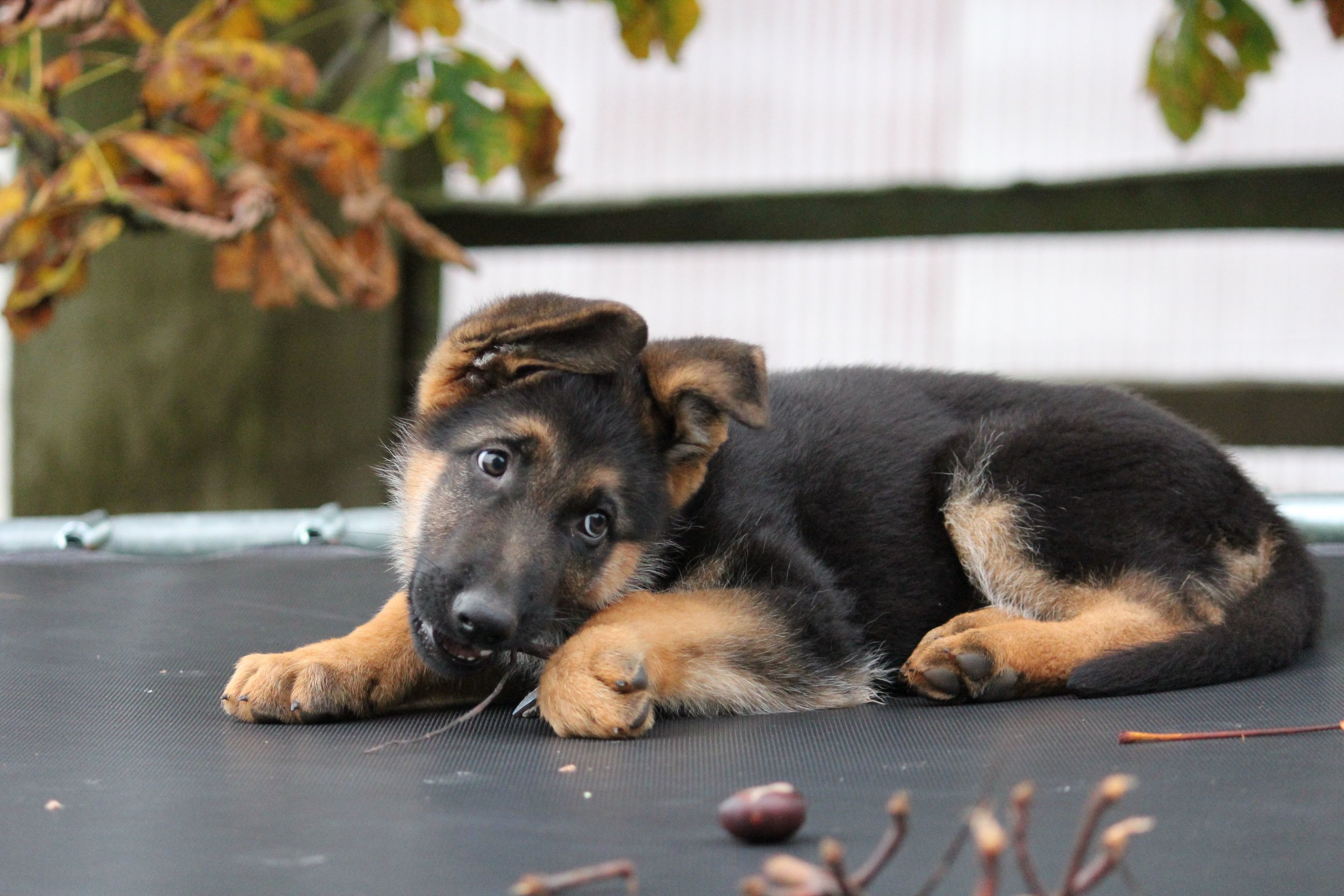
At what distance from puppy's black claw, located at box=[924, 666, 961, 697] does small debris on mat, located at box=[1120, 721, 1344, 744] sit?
47 cm

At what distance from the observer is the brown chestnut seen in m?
1.89

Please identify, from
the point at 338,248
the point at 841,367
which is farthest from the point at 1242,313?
the point at 338,248

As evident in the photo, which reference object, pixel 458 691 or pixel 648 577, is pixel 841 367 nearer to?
pixel 648 577

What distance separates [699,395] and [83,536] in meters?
2.84

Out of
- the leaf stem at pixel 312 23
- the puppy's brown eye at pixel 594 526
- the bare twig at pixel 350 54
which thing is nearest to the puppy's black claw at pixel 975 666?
the puppy's brown eye at pixel 594 526

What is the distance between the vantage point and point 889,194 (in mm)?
6832

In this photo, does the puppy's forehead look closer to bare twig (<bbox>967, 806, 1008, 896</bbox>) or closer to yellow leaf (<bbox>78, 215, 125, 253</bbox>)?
bare twig (<bbox>967, 806, 1008, 896</bbox>)

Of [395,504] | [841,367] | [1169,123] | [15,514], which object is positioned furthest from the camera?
[15,514]

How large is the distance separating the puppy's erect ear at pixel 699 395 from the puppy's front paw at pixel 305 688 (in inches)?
30.3

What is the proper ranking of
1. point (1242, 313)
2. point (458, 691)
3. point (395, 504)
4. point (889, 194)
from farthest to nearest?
point (1242, 313), point (889, 194), point (395, 504), point (458, 691)

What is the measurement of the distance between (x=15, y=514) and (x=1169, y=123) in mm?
4827

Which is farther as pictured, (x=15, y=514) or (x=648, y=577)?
(x=15, y=514)

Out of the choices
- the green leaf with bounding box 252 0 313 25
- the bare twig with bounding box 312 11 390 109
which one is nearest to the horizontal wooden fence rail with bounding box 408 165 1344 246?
the bare twig with bounding box 312 11 390 109

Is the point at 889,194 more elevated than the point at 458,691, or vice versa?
the point at 889,194
